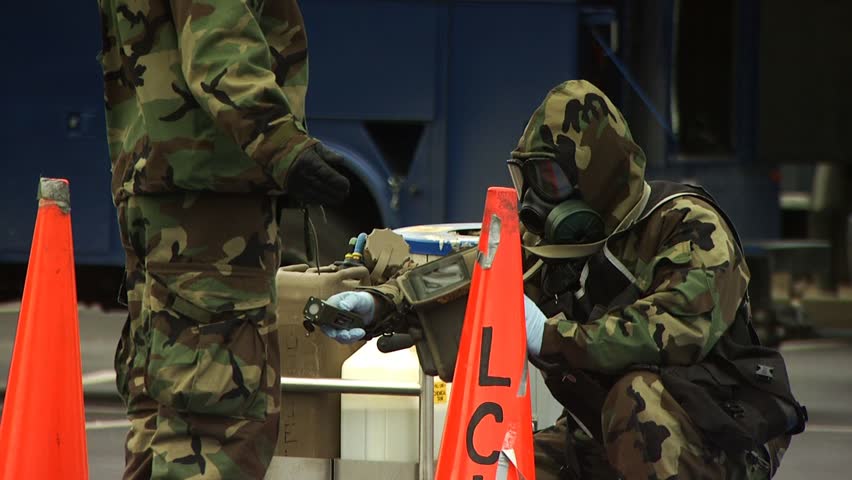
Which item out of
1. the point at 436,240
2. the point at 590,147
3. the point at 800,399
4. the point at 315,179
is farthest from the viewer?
the point at 800,399

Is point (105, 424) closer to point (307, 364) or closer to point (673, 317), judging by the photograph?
point (307, 364)

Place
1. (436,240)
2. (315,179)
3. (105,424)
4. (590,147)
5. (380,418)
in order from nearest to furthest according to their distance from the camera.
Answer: (315,179)
(590,147)
(380,418)
(436,240)
(105,424)

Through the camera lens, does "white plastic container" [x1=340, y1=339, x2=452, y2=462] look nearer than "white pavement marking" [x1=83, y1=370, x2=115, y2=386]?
Yes

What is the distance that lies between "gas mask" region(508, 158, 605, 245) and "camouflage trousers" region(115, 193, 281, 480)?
0.64 m

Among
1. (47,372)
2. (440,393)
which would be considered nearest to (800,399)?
(440,393)

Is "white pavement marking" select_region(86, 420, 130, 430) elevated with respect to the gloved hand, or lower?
lower

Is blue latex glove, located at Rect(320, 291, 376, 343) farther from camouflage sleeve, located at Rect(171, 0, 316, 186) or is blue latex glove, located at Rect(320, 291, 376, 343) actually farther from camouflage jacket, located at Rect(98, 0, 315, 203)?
camouflage sleeve, located at Rect(171, 0, 316, 186)

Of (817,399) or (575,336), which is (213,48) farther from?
(817,399)

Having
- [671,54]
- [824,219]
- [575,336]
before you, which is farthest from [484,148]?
[824,219]

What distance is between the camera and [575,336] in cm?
370

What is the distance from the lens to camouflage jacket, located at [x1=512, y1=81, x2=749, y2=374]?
371 cm

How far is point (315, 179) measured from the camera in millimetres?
3334

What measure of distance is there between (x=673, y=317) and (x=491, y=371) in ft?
1.61

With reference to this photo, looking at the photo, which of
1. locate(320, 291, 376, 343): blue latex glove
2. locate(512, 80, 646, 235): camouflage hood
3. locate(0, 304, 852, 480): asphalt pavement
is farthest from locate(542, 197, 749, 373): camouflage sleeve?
locate(0, 304, 852, 480): asphalt pavement
